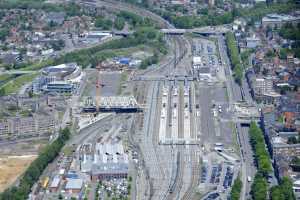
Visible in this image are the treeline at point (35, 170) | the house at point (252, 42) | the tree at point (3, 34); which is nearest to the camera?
the treeline at point (35, 170)

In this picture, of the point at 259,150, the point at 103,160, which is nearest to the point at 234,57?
the point at 259,150

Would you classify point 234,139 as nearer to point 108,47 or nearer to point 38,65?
point 38,65

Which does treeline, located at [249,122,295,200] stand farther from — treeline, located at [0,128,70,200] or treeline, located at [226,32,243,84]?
treeline, located at [226,32,243,84]

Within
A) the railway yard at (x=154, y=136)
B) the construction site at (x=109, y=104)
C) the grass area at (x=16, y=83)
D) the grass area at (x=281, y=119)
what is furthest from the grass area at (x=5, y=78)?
the grass area at (x=281, y=119)

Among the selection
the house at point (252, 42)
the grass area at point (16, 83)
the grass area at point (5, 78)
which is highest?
the house at point (252, 42)

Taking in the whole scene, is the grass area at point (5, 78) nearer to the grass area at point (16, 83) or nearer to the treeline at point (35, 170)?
the grass area at point (16, 83)

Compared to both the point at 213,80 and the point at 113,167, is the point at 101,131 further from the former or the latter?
the point at 213,80

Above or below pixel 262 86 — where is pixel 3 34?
below
